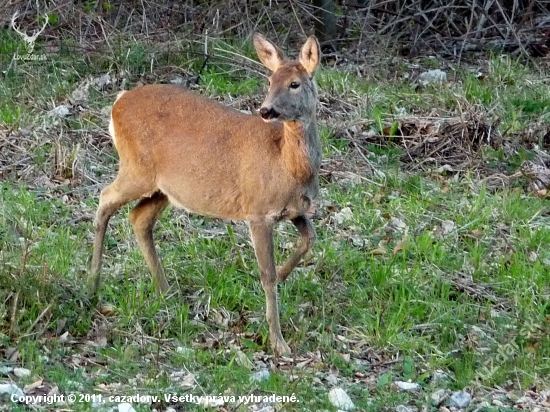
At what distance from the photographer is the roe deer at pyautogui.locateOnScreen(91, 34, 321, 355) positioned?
5.60 metres

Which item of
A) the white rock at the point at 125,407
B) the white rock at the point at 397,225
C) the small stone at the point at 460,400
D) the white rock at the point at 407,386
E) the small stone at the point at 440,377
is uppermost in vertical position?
the white rock at the point at 125,407

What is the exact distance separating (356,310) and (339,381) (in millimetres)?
710

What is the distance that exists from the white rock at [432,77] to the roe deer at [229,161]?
380 cm

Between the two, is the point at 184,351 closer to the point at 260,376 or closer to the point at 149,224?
the point at 260,376

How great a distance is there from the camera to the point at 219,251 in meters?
6.51

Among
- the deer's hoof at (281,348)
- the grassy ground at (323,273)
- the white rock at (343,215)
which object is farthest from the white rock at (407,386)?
the white rock at (343,215)

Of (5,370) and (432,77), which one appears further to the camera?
(432,77)

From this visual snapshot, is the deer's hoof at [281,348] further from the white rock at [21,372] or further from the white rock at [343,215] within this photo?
the white rock at [343,215]

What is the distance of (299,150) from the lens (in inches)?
221

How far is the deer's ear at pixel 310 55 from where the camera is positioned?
564 cm

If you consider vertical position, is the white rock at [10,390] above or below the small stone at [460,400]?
above

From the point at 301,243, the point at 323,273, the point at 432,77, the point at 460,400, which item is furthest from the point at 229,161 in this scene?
the point at 432,77

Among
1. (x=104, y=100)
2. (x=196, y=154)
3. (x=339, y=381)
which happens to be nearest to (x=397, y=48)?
(x=104, y=100)

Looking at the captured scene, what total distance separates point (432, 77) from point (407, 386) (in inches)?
193
